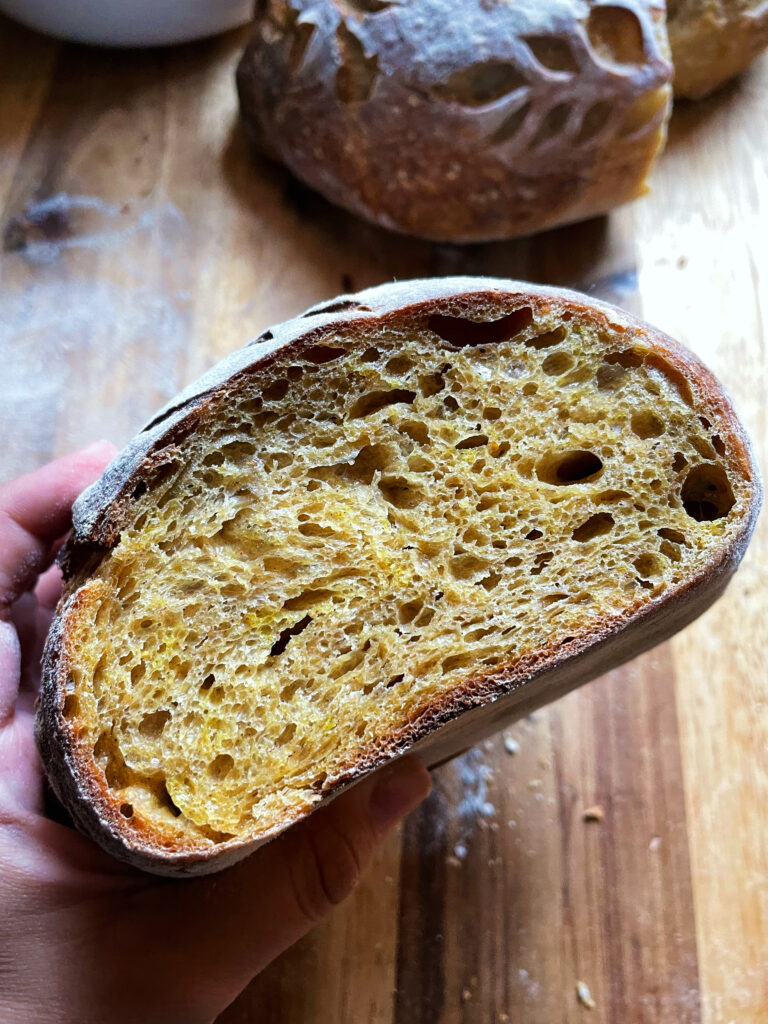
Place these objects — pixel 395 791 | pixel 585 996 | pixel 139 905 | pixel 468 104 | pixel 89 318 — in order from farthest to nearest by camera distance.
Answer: pixel 89 318, pixel 468 104, pixel 585 996, pixel 395 791, pixel 139 905

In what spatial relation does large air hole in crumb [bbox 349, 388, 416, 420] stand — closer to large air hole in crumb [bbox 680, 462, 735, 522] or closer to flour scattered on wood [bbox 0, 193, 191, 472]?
large air hole in crumb [bbox 680, 462, 735, 522]

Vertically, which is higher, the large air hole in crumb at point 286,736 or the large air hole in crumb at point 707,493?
the large air hole in crumb at point 707,493

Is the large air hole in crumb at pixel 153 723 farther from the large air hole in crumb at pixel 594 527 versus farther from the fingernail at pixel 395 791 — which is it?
the large air hole in crumb at pixel 594 527

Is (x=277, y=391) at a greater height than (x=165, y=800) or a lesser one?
greater

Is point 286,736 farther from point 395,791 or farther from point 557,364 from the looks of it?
point 557,364

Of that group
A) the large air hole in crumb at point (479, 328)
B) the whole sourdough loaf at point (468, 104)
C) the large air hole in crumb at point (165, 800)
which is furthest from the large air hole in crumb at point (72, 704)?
the whole sourdough loaf at point (468, 104)

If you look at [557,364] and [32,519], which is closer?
[557,364]

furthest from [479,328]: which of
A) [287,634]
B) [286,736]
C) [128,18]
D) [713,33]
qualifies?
[128,18]

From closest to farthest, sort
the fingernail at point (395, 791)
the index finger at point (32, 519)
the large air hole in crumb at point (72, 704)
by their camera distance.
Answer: the large air hole in crumb at point (72, 704)
the fingernail at point (395, 791)
the index finger at point (32, 519)

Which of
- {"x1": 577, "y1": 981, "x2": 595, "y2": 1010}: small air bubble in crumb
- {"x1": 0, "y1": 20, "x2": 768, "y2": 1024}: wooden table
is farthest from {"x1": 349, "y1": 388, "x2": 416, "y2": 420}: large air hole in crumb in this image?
{"x1": 577, "y1": 981, "x2": 595, "y2": 1010}: small air bubble in crumb
